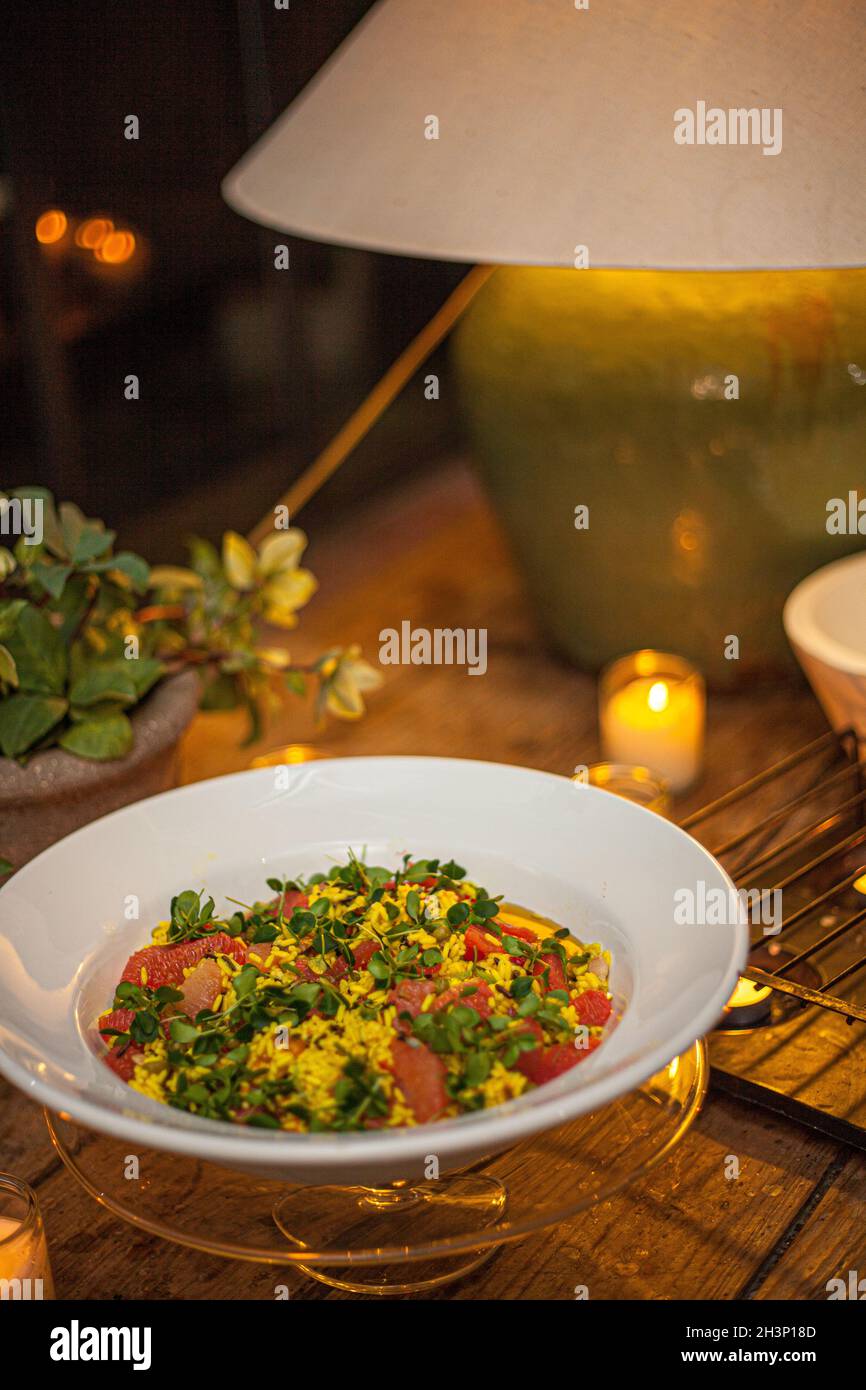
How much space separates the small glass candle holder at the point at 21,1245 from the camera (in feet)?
1.90

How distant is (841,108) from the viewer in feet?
2.64

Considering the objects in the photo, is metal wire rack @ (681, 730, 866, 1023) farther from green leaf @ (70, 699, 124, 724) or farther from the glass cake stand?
green leaf @ (70, 699, 124, 724)

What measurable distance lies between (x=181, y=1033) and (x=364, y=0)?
1.50m

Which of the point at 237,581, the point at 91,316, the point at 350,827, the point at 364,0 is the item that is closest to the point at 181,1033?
the point at 350,827

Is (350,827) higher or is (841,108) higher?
(841,108)

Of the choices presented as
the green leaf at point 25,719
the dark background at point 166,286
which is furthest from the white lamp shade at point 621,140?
the dark background at point 166,286

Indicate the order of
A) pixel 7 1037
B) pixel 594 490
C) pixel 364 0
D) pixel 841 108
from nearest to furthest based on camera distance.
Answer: pixel 7 1037 < pixel 841 108 < pixel 594 490 < pixel 364 0

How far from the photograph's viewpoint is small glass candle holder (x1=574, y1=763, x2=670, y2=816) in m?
0.95

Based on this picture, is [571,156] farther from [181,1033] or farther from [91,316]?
[91,316]

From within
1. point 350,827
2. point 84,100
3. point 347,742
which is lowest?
point 347,742

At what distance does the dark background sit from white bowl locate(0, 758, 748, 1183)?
2.77 ft

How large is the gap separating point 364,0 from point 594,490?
0.92m

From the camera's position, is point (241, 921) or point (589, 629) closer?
point (241, 921)

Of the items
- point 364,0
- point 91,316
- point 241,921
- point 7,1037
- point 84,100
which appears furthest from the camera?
point 364,0
